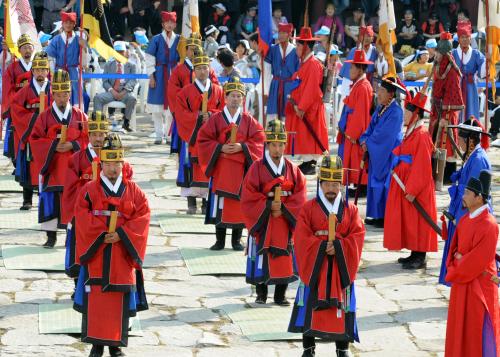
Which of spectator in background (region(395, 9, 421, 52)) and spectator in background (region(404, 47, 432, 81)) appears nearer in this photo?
spectator in background (region(404, 47, 432, 81))

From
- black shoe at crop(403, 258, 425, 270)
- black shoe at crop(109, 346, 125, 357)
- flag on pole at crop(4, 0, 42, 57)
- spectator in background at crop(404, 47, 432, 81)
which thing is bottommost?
black shoe at crop(109, 346, 125, 357)

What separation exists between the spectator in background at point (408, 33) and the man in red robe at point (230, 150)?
43.7ft

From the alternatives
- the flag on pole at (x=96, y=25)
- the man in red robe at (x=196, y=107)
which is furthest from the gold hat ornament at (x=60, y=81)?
the flag on pole at (x=96, y=25)

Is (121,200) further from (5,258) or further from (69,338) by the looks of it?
(5,258)

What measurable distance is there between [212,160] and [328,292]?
3.81 metres

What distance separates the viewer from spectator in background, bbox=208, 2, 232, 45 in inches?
1025

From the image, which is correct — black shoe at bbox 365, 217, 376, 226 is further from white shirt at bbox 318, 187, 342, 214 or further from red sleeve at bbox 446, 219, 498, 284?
red sleeve at bbox 446, 219, 498, 284

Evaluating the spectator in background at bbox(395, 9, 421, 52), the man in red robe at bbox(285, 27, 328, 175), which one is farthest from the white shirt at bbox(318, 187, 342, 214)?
the spectator in background at bbox(395, 9, 421, 52)

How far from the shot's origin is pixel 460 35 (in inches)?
725

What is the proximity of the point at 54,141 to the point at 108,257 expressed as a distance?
130 inches

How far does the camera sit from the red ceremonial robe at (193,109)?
1485 centimetres

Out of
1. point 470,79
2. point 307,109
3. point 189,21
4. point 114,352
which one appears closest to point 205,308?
point 114,352

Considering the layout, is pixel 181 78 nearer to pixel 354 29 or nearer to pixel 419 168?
pixel 419 168

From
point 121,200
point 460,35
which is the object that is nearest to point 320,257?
point 121,200
